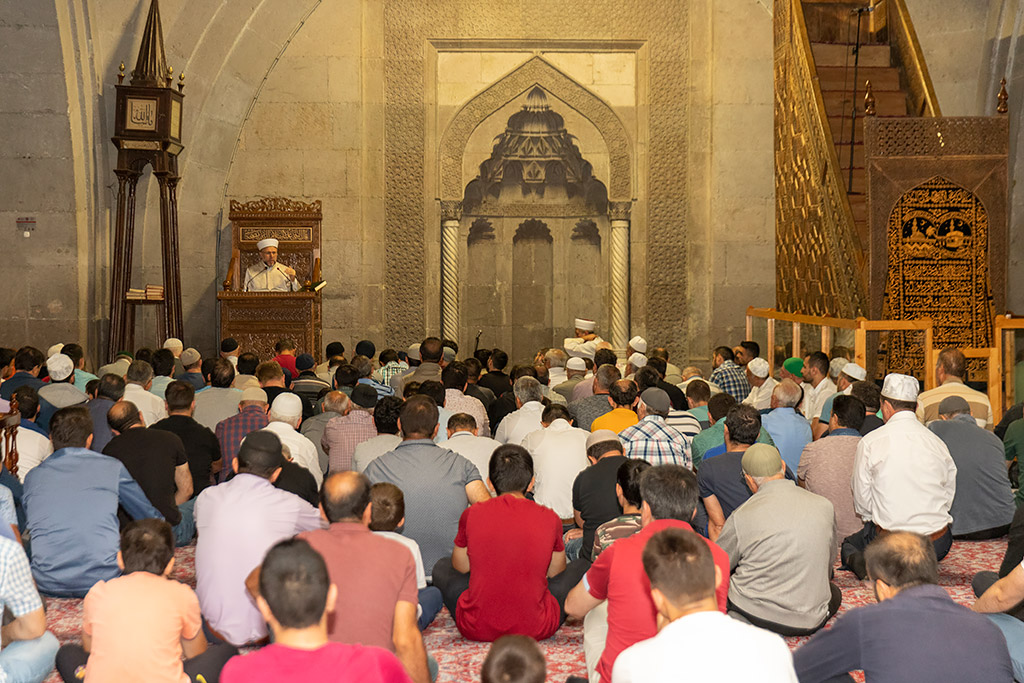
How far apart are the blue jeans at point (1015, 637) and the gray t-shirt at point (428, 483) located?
171cm

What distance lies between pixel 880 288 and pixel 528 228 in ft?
15.1

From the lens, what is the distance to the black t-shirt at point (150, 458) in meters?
4.29

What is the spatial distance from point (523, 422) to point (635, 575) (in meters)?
2.80

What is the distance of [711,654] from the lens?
1.87 meters

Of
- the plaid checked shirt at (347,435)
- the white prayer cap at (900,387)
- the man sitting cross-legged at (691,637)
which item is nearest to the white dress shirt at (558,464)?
the plaid checked shirt at (347,435)

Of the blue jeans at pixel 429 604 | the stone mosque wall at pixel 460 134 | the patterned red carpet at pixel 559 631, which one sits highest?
the stone mosque wall at pixel 460 134

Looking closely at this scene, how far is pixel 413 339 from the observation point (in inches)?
408

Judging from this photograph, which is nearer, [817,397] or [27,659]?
[27,659]

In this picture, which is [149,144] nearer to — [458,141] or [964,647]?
[458,141]

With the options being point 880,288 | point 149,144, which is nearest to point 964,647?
point 880,288

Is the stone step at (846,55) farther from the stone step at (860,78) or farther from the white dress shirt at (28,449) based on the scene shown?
the white dress shirt at (28,449)

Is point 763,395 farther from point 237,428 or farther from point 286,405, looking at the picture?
point 237,428

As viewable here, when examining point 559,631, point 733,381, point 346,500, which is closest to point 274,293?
point 733,381

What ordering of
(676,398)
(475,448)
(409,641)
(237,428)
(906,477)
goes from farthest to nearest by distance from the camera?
1. (676,398)
2. (237,428)
3. (475,448)
4. (906,477)
5. (409,641)
